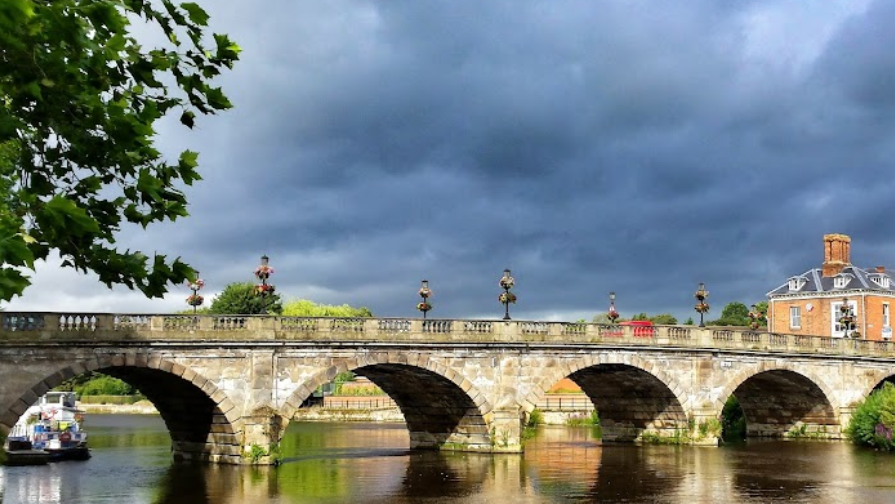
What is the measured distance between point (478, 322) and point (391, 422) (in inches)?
1558

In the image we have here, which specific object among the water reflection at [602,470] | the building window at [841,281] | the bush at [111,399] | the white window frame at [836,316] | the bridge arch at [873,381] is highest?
the building window at [841,281]

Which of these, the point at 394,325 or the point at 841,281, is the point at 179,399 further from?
the point at 841,281

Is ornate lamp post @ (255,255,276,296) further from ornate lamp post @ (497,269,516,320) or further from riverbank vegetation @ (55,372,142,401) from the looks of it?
riverbank vegetation @ (55,372,142,401)

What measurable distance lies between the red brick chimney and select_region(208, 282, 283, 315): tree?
173 feet

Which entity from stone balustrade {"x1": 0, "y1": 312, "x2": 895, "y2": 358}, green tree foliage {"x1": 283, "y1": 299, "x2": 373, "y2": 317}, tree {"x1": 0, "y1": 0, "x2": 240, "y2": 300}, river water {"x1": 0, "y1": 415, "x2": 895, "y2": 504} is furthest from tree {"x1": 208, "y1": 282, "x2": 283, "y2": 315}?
tree {"x1": 0, "y1": 0, "x2": 240, "y2": 300}

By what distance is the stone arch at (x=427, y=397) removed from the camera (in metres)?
37.7

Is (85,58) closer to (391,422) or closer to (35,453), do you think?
(35,453)

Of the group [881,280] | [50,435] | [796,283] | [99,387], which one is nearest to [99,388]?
[99,387]

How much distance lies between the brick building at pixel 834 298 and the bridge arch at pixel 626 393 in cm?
2463

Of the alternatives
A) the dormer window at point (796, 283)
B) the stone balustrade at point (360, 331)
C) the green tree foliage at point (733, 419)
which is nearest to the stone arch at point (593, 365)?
the stone balustrade at point (360, 331)

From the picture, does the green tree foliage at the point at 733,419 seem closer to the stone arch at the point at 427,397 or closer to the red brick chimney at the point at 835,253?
the red brick chimney at the point at 835,253

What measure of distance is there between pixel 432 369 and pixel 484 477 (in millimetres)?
6234

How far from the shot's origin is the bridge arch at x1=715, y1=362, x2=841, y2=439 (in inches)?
2014

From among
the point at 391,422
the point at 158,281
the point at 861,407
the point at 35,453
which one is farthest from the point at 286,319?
the point at 391,422
